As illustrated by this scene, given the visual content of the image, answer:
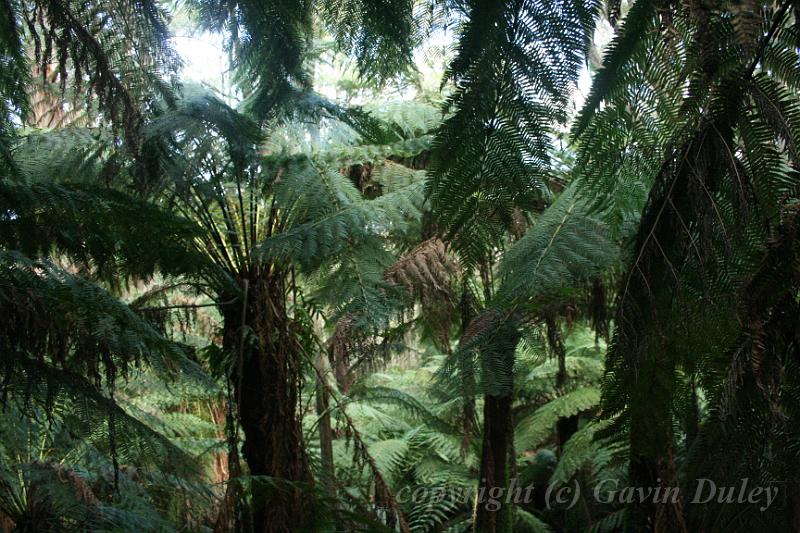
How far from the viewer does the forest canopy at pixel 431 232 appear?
0.87m

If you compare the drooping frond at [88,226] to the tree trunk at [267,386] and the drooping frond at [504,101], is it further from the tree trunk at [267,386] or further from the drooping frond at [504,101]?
the drooping frond at [504,101]

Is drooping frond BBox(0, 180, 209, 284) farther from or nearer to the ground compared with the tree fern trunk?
farther from the ground

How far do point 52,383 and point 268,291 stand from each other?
1.09 meters

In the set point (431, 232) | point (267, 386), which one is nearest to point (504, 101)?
point (267, 386)

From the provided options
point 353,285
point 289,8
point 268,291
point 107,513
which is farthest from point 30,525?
point 289,8

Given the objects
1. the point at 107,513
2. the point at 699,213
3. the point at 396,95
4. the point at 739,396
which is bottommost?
the point at 107,513

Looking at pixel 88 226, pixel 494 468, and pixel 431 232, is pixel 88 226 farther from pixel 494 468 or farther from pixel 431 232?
pixel 494 468

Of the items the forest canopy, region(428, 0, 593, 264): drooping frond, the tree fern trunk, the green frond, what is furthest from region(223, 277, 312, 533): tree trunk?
the green frond

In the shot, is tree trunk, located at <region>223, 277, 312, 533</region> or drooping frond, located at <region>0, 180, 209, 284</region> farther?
tree trunk, located at <region>223, 277, 312, 533</region>

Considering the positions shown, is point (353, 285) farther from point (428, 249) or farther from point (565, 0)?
point (565, 0)

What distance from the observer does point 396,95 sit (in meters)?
4.08

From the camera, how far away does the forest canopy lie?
2.84 feet

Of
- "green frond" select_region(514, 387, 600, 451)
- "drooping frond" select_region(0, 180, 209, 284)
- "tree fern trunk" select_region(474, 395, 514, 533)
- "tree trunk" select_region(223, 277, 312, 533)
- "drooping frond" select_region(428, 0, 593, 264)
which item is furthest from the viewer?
"green frond" select_region(514, 387, 600, 451)

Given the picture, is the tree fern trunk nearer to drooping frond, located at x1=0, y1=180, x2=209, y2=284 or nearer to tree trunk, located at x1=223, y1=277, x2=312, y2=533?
tree trunk, located at x1=223, y1=277, x2=312, y2=533
